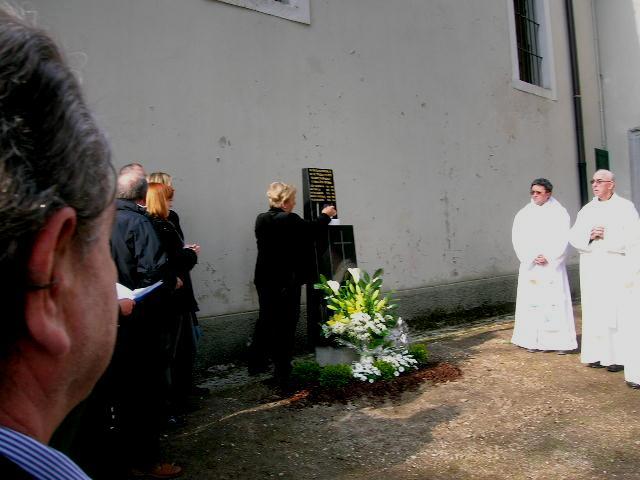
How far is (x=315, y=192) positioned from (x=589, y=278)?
3096mm

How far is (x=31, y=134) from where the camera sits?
2.38 ft

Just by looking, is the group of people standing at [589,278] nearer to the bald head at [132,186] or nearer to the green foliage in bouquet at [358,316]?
the green foliage in bouquet at [358,316]

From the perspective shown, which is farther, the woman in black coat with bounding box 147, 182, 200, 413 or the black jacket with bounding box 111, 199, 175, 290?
the woman in black coat with bounding box 147, 182, 200, 413

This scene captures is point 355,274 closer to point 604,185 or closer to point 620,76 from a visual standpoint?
point 604,185

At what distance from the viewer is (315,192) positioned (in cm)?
595

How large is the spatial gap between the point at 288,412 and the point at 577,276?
864 centimetres

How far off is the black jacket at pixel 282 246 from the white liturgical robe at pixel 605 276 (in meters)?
2.95

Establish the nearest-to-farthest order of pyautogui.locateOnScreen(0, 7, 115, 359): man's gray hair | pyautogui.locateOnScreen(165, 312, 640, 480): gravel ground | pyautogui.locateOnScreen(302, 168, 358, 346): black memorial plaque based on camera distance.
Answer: pyautogui.locateOnScreen(0, 7, 115, 359): man's gray hair
pyautogui.locateOnScreen(165, 312, 640, 480): gravel ground
pyautogui.locateOnScreen(302, 168, 358, 346): black memorial plaque

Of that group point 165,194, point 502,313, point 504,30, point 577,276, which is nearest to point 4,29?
point 165,194

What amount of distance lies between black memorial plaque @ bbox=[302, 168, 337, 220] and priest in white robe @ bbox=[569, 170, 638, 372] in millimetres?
2747

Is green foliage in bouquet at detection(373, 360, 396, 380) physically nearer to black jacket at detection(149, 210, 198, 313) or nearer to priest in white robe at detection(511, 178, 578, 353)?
black jacket at detection(149, 210, 198, 313)

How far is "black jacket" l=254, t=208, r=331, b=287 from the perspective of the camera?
18.3 feet

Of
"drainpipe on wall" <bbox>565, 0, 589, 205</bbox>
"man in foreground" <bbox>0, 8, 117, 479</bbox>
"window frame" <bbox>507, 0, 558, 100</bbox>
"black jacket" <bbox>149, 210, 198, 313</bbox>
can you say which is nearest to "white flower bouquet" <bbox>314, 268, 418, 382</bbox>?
"black jacket" <bbox>149, 210, 198, 313</bbox>

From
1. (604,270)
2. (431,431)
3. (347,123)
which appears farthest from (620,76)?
(431,431)
